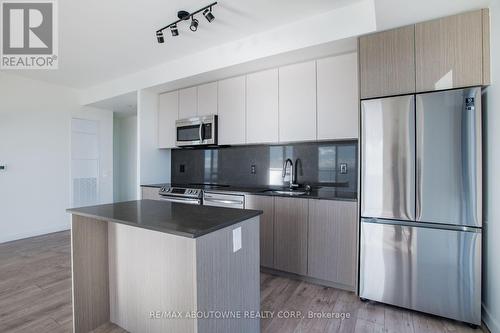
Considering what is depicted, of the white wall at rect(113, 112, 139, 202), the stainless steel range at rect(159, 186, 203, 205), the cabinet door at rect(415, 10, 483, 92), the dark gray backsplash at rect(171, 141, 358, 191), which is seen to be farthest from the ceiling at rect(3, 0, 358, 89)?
the white wall at rect(113, 112, 139, 202)

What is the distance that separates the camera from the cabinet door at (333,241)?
2.34m

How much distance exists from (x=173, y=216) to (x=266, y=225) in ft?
4.56

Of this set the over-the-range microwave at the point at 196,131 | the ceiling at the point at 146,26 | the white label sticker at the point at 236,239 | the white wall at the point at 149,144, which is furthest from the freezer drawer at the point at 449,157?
the white wall at the point at 149,144

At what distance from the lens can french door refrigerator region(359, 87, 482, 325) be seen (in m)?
1.85

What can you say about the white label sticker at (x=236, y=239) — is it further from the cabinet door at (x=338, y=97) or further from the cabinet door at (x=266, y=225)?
the cabinet door at (x=338, y=97)

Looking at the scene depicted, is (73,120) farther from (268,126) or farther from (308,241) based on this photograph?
(308,241)

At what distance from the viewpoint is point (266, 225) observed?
2.77 metres

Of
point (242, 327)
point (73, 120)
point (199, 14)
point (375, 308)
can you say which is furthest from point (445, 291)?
point (73, 120)

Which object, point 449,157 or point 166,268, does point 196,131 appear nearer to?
point 166,268

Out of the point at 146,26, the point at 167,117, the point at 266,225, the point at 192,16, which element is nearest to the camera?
the point at 192,16

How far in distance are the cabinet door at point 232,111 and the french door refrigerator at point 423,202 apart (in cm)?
154

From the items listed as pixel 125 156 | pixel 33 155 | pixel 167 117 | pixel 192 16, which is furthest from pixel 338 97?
pixel 125 156

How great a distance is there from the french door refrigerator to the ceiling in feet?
3.87

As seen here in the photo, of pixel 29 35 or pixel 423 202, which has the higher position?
pixel 29 35
